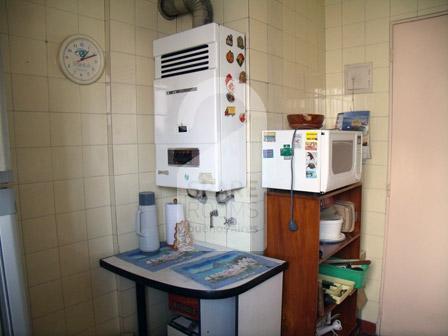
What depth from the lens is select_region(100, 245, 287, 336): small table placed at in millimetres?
1412

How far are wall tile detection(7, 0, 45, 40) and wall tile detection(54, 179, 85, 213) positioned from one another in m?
0.68

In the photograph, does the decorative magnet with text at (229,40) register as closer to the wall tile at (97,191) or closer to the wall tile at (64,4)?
the wall tile at (64,4)

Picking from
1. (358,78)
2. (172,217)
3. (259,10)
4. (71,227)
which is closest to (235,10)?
(259,10)

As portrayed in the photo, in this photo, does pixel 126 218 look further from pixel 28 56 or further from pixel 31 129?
pixel 28 56

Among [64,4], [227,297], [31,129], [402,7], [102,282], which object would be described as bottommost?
[102,282]

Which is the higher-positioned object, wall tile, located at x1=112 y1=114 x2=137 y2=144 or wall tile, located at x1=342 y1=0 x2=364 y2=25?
wall tile, located at x1=342 y1=0 x2=364 y2=25

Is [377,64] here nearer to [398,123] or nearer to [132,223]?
[398,123]

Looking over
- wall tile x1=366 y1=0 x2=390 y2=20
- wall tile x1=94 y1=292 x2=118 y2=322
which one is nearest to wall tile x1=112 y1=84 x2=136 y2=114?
wall tile x1=94 y1=292 x2=118 y2=322

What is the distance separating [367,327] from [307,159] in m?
1.48

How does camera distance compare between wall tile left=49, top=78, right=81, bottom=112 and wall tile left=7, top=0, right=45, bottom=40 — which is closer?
wall tile left=7, top=0, right=45, bottom=40

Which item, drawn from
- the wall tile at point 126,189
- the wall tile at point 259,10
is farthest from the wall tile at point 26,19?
the wall tile at point 259,10

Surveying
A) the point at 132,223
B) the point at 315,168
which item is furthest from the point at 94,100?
the point at 315,168

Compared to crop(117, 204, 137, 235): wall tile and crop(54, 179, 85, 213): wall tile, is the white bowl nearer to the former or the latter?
crop(117, 204, 137, 235): wall tile

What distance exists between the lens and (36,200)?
61.6 inches
